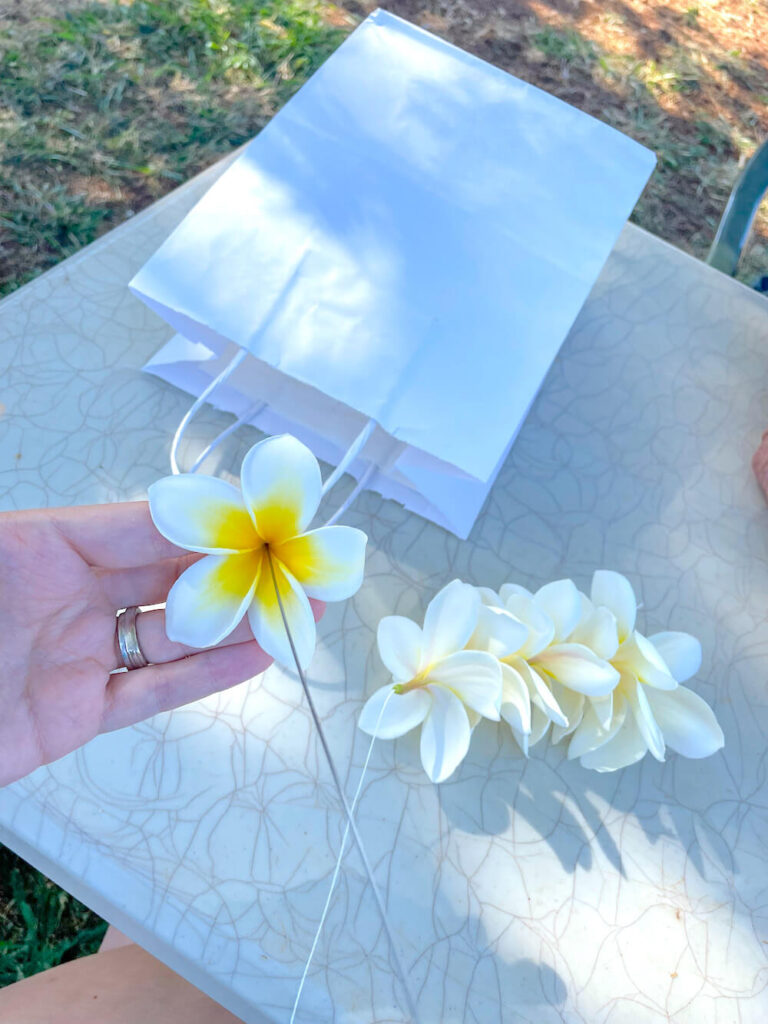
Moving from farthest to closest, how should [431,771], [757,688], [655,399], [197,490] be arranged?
1. [655,399]
2. [757,688]
3. [431,771]
4. [197,490]

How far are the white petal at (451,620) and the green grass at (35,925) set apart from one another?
0.67 meters

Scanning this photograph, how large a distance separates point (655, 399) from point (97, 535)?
57 cm

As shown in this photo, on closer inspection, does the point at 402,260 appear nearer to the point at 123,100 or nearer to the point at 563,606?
the point at 563,606

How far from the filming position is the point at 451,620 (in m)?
0.62

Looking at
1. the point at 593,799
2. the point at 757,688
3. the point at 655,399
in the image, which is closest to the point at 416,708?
the point at 593,799

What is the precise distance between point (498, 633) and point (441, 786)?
133 mm

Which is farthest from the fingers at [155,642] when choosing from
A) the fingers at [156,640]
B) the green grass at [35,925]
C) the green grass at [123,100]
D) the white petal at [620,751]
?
the green grass at [123,100]

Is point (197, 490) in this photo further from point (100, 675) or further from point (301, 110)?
point (301, 110)

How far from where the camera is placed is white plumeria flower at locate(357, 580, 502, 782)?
595mm

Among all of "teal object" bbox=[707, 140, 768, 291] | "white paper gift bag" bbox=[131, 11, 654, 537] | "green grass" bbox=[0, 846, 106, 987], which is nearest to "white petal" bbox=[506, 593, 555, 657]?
"white paper gift bag" bbox=[131, 11, 654, 537]

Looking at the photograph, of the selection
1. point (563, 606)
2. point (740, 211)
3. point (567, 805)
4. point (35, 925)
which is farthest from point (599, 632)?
point (35, 925)

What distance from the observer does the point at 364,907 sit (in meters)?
0.59

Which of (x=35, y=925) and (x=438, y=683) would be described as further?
(x=35, y=925)

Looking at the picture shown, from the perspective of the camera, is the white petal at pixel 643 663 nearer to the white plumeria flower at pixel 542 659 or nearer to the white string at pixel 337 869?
the white plumeria flower at pixel 542 659
